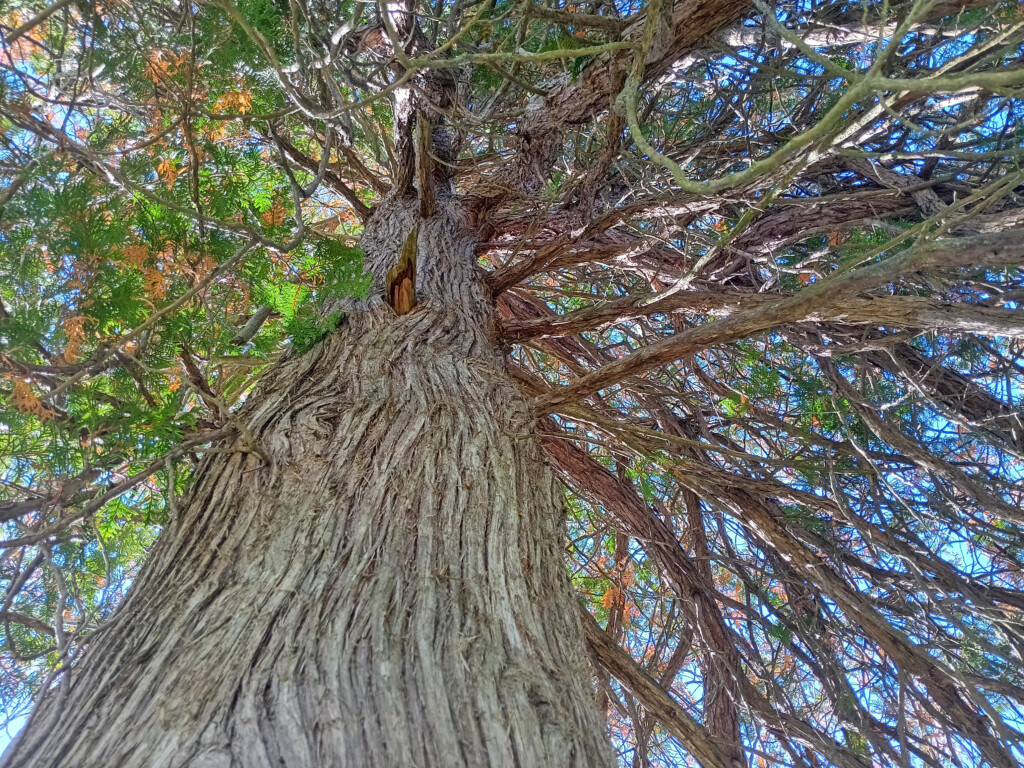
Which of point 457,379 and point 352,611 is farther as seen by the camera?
point 457,379

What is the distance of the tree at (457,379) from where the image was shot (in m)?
1.25

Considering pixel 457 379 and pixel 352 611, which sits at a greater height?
pixel 457 379

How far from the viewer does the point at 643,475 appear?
130 inches

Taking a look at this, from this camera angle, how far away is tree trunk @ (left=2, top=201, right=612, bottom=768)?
3.58ft

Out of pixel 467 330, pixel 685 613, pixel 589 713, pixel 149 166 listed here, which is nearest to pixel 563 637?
pixel 589 713

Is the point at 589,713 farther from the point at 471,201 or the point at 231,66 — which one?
the point at 471,201

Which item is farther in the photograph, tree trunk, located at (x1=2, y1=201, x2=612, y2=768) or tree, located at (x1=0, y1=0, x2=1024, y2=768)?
tree, located at (x1=0, y1=0, x2=1024, y2=768)

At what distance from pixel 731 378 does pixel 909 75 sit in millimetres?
1610

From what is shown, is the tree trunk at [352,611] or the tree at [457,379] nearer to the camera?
the tree trunk at [352,611]

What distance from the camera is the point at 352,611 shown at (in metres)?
1.30

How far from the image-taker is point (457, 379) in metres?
2.22

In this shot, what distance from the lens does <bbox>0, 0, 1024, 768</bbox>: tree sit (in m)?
1.25

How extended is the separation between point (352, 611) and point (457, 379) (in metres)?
1.02

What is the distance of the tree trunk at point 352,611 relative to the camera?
3.58 feet
